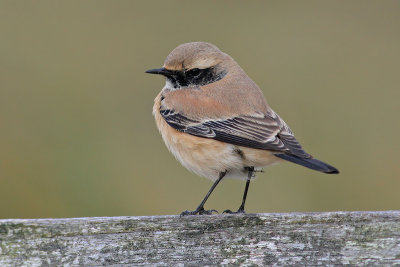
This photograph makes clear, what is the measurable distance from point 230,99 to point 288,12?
3.76m

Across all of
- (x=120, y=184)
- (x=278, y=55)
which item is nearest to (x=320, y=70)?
(x=278, y=55)

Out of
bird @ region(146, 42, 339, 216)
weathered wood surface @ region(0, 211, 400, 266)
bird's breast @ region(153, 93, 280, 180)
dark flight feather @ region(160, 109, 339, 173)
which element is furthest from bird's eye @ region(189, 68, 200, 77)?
weathered wood surface @ region(0, 211, 400, 266)

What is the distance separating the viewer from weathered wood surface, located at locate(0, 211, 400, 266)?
342cm

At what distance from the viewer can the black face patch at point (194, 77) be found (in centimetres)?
594

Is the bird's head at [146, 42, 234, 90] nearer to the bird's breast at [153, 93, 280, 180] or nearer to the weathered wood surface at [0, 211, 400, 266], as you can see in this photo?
the bird's breast at [153, 93, 280, 180]

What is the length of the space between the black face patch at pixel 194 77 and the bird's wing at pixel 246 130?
37 cm

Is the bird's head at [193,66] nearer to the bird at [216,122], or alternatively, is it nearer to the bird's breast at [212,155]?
the bird at [216,122]

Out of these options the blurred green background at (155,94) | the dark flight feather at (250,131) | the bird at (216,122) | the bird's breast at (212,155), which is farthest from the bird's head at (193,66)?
the blurred green background at (155,94)

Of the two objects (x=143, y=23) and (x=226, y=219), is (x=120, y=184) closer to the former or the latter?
(x=143, y=23)

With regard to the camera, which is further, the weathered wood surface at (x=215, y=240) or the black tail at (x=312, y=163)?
the black tail at (x=312, y=163)

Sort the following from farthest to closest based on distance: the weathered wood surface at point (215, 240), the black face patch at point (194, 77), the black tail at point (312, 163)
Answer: the black face patch at point (194, 77) → the black tail at point (312, 163) → the weathered wood surface at point (215, 240)

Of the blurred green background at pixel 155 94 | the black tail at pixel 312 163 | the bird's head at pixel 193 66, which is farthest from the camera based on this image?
the blurred green background at pixel 155 94

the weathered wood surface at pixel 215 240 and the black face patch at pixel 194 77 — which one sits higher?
the black face patch at pixel 194 77

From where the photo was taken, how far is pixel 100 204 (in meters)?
6.74
